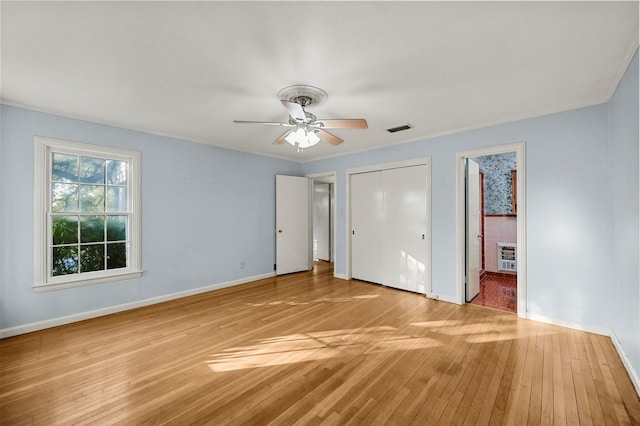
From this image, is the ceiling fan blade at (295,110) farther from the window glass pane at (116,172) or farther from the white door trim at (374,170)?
the window glass pane at (116,172)

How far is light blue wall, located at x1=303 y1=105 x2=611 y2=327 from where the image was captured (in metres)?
2.87

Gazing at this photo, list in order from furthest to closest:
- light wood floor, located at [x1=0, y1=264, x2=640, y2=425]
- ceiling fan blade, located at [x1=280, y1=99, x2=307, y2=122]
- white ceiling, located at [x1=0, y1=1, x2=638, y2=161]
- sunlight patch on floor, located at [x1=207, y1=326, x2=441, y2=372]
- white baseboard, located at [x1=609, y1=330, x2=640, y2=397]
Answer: sunlight patch on floor, located at [x1=207, y1=326, x2=441, y2=372] < ceiling fan blade, located at [x1=280, y1=99, x2=307, y2=122] < white baseboard, located at [x1=609, y1=330, x2=640, y2=397] < light wood floor, located at [x1=0, y1=264, x2=640, y2=425] < white ceiling, located at [x1=0, y1=1, x2=638, y2=161]

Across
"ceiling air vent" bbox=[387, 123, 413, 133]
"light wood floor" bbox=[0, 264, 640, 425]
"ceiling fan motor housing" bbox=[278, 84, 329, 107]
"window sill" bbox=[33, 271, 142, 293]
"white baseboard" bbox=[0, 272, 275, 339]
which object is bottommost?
"light wood floor" bbox=[0, 264, 640, 425]

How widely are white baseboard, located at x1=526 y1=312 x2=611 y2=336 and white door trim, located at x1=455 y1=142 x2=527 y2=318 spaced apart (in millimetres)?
113

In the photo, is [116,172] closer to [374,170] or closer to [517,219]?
[374,170]

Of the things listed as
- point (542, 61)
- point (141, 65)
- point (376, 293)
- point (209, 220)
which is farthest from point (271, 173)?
point (542, 61)

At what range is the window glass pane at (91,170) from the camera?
3453 mm

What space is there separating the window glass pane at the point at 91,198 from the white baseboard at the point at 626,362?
5532 mm

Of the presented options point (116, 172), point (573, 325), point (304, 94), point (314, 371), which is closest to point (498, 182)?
point (573, 325)


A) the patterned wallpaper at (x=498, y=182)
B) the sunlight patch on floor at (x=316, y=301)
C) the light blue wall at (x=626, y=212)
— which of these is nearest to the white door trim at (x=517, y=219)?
the light blue wall at (x=626, y=212)

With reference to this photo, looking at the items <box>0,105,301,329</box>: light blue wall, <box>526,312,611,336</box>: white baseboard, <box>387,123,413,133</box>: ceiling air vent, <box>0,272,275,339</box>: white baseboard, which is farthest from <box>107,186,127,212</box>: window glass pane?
<box>526,312,611,336</box>: white baseboard

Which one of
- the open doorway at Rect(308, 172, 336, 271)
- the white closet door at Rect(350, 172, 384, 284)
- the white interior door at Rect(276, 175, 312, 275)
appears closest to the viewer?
the white closet door at Rect(350, 172, 384, 284)

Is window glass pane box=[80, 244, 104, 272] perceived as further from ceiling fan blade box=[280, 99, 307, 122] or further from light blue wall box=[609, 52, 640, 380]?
light blue wall box=[609, 52, 640, 380]

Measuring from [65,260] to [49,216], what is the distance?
0.56 meters
